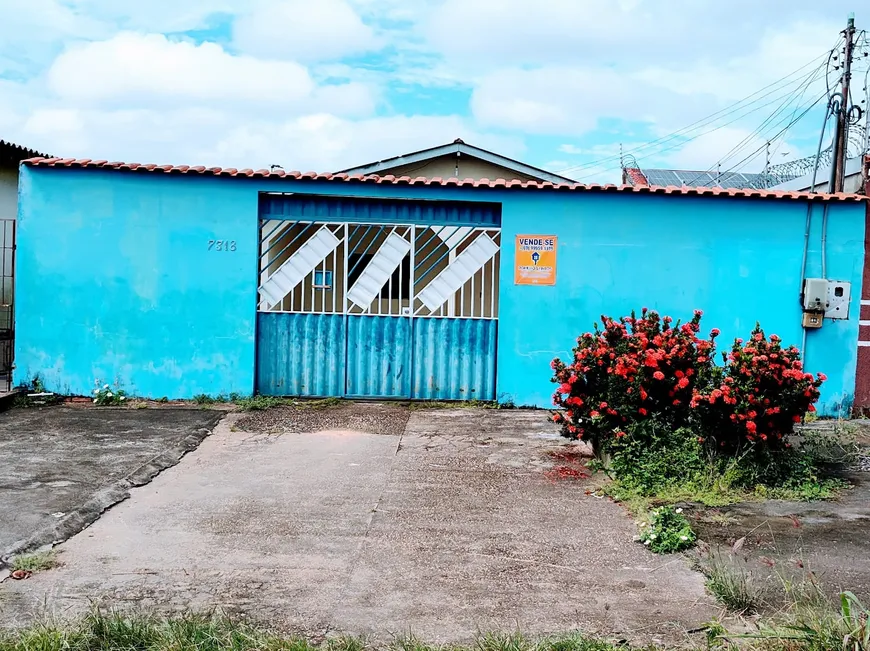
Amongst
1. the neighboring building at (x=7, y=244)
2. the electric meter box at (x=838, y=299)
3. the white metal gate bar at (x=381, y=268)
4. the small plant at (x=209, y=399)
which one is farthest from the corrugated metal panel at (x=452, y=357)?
the neighboring building at (x=7, y=244)

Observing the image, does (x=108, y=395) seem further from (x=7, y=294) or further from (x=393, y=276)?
(x=393, y=276)

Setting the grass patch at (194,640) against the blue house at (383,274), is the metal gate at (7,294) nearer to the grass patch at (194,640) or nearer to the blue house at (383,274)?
the blue house at (383,274)

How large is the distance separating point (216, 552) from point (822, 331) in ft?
24.6

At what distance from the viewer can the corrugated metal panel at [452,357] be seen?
30.9 feet

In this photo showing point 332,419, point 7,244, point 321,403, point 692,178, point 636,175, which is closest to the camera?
point 332,419

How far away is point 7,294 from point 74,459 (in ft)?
16.6

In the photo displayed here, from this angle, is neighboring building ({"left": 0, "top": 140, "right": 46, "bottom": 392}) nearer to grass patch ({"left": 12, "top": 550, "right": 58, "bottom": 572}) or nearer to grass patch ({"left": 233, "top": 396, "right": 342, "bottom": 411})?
grass patch ({"left": 233, "top": 396, "right": 342, "bottom": 411})

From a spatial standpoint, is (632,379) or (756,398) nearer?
(756,398)

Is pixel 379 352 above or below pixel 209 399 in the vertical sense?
above

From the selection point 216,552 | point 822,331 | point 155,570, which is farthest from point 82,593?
point 822,331

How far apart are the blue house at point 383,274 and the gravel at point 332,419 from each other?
428mm

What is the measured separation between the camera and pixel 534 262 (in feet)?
30.5

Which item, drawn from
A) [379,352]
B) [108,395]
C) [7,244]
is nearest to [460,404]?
[379,352]

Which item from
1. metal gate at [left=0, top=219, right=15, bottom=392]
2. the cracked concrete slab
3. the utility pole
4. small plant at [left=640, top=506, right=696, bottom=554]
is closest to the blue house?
metal gate at [left=0, top=219, right=15, bottom=392]
